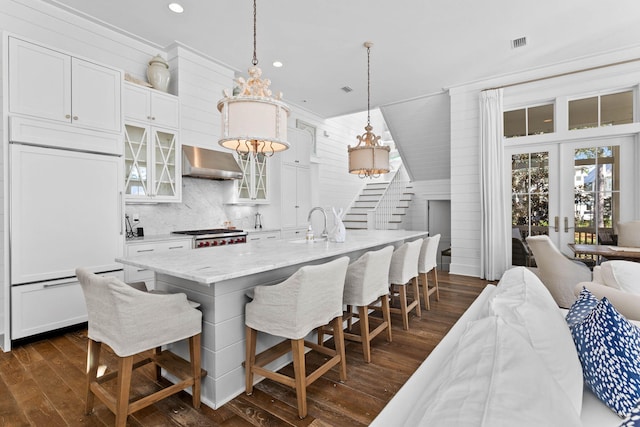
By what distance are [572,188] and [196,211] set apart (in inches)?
221

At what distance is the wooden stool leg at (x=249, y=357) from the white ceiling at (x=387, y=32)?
3291mm

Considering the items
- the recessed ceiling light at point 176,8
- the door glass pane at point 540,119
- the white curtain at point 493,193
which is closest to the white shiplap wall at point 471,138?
the door glass pane at point 540,119

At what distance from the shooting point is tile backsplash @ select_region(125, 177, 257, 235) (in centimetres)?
424

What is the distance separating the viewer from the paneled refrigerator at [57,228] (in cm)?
277

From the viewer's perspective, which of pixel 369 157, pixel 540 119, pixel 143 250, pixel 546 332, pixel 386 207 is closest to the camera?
pixel 546 332

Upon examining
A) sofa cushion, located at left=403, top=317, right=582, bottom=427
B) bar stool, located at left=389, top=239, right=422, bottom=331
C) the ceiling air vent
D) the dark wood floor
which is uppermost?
the ceiling air vent

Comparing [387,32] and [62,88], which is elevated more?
[387,32]

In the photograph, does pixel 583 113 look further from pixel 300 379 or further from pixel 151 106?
pixel 151 106

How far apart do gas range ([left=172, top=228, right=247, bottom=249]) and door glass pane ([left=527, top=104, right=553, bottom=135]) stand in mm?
4778

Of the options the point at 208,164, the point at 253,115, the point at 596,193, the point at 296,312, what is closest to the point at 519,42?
the point at 596,193

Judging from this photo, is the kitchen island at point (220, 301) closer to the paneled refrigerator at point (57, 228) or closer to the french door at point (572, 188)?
the paneled refrigerator at point (57, 228)

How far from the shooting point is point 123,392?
163 centimetres

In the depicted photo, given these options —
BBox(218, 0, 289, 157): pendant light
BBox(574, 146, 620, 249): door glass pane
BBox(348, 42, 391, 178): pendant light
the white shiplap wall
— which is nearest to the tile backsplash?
BBox(348, 42, 391, 178): pendant light

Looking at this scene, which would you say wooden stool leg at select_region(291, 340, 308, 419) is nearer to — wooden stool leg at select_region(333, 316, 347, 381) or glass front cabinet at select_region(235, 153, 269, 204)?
wooden stool leg at select_region(333, 316, 347, 381)
